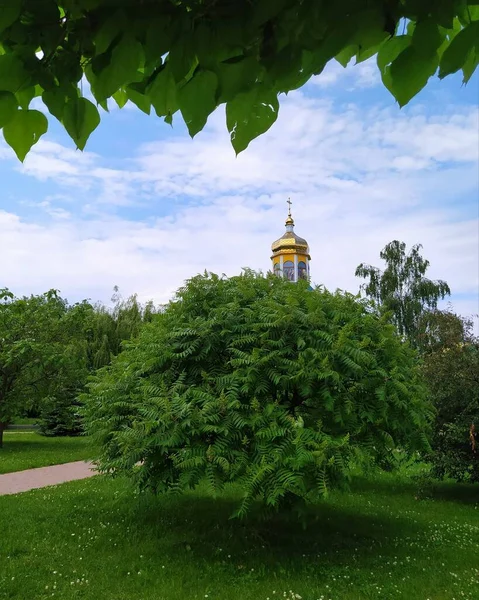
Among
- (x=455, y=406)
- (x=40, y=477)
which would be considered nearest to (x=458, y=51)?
(x=455, y=406)

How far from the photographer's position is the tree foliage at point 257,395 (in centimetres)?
506

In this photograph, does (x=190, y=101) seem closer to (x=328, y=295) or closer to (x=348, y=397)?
A: (x=348, y=397)

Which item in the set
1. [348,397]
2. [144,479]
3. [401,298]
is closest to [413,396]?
[348,397]

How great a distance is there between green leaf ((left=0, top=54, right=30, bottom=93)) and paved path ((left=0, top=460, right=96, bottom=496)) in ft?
32.0

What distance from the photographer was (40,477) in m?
11.7

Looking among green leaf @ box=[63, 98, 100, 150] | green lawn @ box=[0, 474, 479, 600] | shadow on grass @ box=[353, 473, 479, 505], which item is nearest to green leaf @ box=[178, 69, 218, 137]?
green leaf @ box=[63, 98, 100, 150]

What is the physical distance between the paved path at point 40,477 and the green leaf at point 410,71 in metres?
10.1

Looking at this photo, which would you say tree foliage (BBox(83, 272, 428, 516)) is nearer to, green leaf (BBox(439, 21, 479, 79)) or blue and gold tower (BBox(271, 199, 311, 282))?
green leaf (BBox(439, 21, 479, 79))

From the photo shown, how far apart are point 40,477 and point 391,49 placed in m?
12.3

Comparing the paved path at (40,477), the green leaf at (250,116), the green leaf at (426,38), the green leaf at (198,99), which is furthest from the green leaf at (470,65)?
the paved path at (40,477)

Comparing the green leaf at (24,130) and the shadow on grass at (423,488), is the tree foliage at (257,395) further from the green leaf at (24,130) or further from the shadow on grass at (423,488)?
the green leaf at (24,130)

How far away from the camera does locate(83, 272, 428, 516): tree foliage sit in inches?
199

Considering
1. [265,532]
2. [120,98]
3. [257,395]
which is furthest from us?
[265,532]

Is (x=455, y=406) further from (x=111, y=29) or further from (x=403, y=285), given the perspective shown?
(x=403, y=285)
